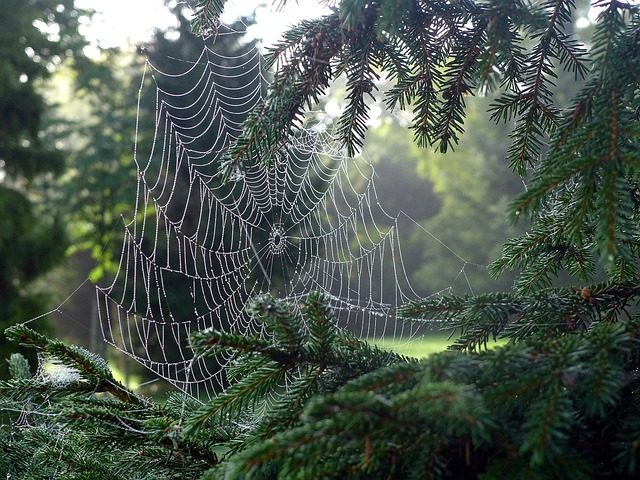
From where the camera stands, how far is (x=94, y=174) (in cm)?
1127

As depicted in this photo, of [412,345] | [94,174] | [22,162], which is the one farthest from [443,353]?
[94,174]

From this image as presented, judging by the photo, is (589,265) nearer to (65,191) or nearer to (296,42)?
(296,42)

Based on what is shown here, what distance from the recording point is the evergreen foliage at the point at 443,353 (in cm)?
68

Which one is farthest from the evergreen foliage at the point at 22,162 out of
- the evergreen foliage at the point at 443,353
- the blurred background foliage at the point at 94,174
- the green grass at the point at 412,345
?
the evergreen foliage at the point at 443,353

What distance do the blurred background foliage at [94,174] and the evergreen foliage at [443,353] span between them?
1194 millimetres

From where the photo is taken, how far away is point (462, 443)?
76 centimetres

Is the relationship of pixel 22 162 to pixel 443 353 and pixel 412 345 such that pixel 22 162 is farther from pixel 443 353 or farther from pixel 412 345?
pixel 443 353

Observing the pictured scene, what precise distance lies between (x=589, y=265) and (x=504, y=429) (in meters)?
0.79

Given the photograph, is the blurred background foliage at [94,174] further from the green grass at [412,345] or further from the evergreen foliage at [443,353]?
the evergreen foliage at [443,353]

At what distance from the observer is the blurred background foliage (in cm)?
753

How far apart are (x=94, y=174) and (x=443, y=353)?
1147cm

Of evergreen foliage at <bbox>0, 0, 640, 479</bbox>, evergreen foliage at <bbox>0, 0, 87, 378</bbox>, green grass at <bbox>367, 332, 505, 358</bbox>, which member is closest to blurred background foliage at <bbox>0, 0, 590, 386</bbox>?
evergreen foliage at <bbox>0, 0, 87, 378</bbox>

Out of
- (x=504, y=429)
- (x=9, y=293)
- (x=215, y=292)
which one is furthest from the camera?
(x=215, y=292)

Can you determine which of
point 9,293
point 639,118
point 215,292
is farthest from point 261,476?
point 215,292
